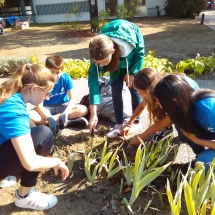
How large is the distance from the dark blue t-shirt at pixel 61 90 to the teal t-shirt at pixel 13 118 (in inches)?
49.0

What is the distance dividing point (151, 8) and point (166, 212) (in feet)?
51.5

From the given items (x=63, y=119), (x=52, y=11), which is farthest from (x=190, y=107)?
(x=52, y=11)

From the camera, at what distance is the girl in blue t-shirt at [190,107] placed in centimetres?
142

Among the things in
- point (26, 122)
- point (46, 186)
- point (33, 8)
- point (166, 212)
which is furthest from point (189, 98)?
point (33, 8)

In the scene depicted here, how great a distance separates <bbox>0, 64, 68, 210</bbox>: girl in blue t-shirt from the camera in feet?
4.36

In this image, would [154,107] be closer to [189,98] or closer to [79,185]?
[189,98]

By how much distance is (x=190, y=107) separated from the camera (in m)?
1.50

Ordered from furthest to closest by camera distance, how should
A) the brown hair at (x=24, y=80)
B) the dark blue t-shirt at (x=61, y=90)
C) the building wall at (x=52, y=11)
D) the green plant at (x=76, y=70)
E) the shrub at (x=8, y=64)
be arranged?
the building wall at (x=52, y=11) → the shrub at (x=8, y=64) → the green plant at (x=76, y=70) → the dark blue t-shirt at (x=61, y=90) → the brown hair at (x=24, y=80)

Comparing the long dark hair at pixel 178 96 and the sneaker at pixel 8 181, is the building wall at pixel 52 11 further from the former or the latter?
the long dark hair at pixel 178 96

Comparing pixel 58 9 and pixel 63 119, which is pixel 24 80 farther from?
pixel 58 9

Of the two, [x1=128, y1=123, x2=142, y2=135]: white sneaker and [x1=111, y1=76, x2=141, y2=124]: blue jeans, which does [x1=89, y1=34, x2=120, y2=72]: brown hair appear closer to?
[x1=111, y1=76, x2=141, y2=124]: blue jeans

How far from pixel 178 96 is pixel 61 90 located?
5.06 ft

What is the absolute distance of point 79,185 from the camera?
1847 mm

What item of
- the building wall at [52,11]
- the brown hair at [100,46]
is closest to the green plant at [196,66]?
the brown hair at [100,46]
